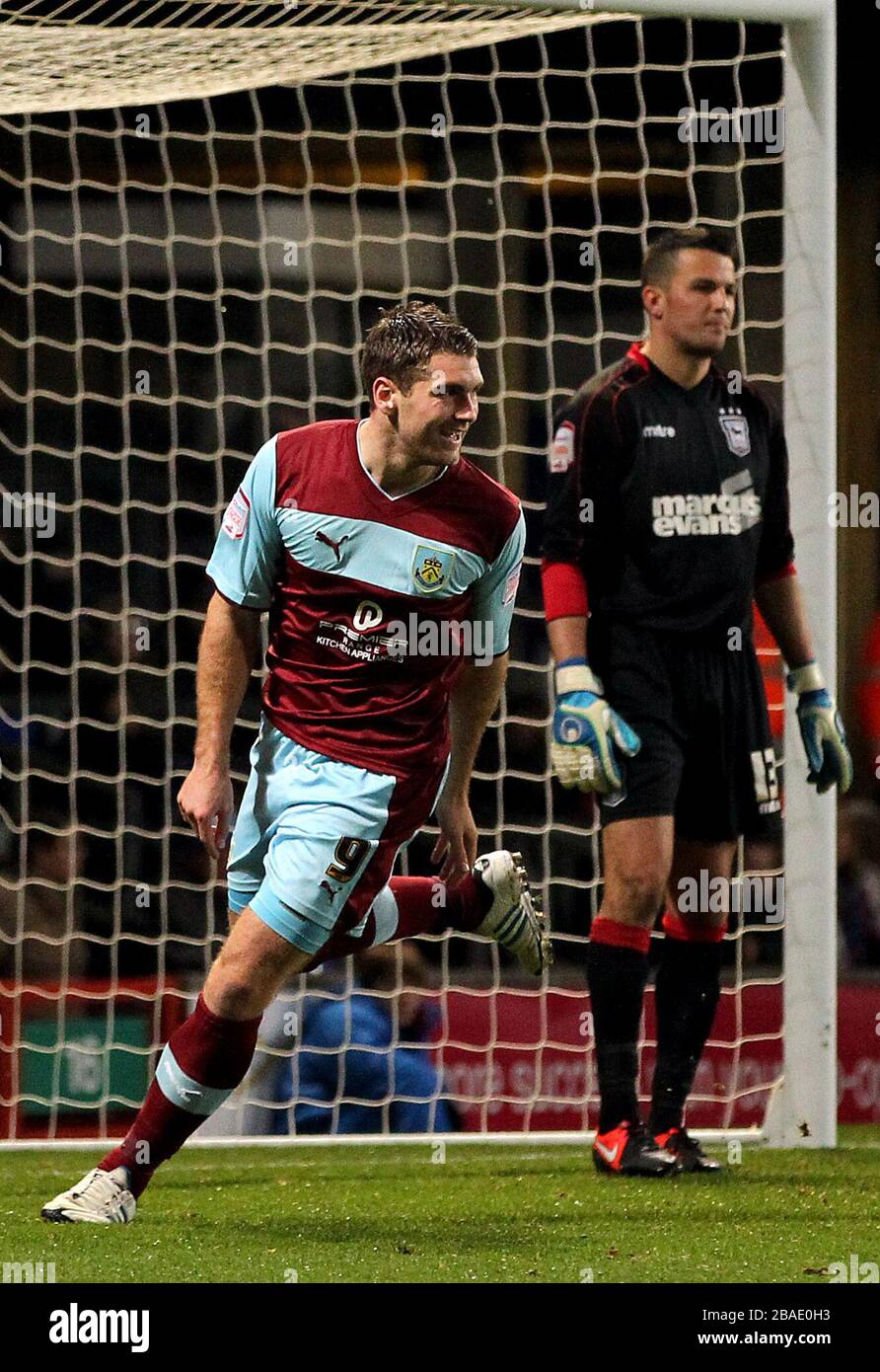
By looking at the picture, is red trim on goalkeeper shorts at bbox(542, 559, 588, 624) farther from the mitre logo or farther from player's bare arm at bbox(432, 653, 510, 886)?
player's bare arm at bbox(432, 653, 510, 886)

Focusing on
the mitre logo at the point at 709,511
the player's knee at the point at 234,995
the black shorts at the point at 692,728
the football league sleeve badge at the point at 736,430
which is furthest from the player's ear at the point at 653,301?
the player's knee at the point at 234,995

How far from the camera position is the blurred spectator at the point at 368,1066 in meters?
6.05

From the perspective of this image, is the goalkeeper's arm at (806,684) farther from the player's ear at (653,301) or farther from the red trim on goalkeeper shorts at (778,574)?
the player's ear at (653,301)

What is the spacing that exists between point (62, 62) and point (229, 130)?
5182mm

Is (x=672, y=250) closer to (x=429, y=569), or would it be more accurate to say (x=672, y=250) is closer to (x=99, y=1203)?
(x=429, y=569)

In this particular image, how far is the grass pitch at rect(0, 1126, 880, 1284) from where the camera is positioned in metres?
3.37

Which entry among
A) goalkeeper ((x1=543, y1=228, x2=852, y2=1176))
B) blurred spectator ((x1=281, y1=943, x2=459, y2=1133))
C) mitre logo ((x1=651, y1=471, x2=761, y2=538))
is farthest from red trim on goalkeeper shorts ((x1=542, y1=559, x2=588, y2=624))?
blurred spectator ((x1=281, y1=943, x2=459, y2=1133))

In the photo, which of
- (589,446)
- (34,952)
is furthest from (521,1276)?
(34,952)

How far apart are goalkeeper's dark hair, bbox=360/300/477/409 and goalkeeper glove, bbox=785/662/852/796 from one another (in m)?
1.41

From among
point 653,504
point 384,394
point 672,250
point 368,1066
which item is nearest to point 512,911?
point 653,504

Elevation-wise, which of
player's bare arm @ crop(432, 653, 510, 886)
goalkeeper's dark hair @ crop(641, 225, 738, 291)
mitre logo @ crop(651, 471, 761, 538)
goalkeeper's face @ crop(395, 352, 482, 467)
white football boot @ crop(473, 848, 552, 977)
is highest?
goalkeeper's dark hair @ crop(641, 225, 738, 291)

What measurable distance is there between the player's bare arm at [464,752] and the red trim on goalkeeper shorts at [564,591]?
1.41ft

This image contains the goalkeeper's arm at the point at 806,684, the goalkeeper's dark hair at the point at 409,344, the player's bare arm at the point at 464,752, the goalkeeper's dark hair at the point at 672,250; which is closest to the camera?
the goalkeeper's dark hair at the point at 409,344

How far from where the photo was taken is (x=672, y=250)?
451 cm
